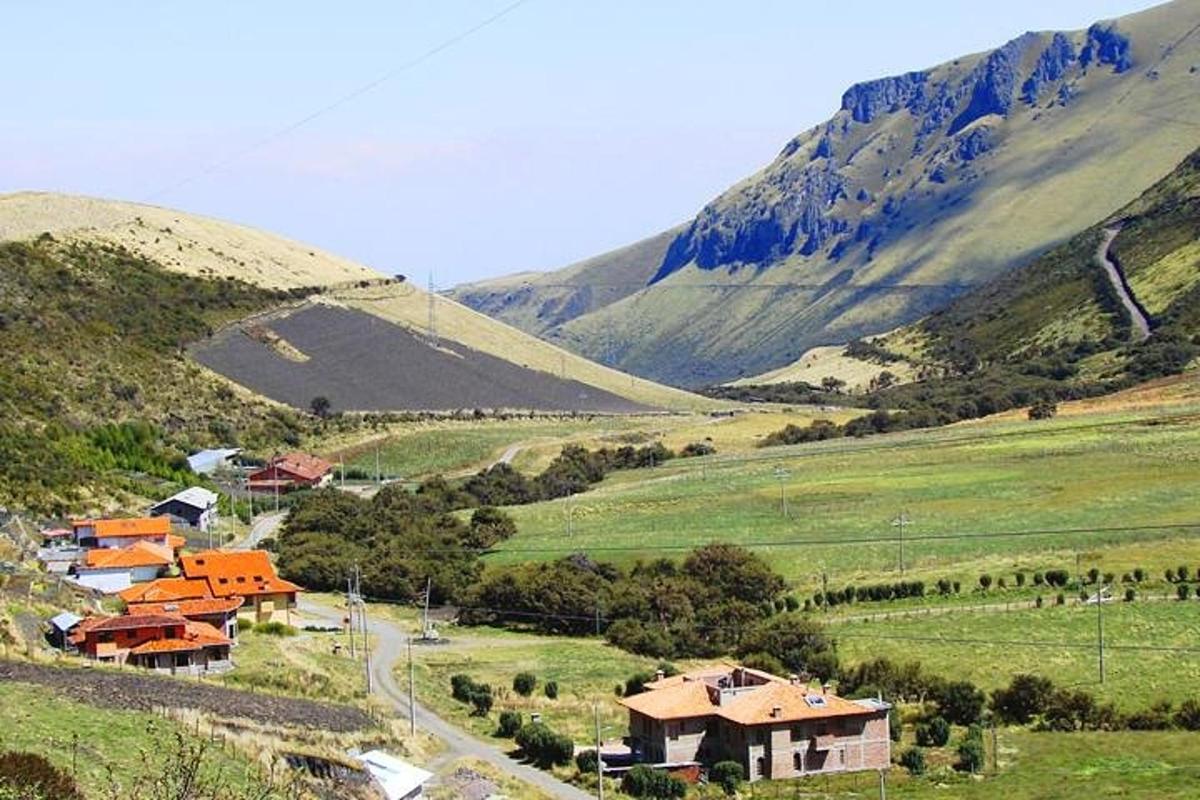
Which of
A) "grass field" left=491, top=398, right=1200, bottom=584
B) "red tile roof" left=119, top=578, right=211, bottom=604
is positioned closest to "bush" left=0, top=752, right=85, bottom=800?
"red tile roof" left=119, top=578, right=211, bottom=604

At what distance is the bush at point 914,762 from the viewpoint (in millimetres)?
52531

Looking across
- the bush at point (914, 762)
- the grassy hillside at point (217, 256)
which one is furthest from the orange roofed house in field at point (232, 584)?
the grassy hillside at point (217, 256)

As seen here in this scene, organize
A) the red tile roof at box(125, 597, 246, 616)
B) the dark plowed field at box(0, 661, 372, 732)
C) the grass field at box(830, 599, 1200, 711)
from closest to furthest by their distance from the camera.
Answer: the dark plowed field at box(0, 661, 372, 732) → the grass field at box(830, 599, 1200, 711) → the red tile roof at box(125, 597, 246, 616)

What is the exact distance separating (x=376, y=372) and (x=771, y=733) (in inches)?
4557

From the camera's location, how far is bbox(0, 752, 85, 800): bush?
27.0m

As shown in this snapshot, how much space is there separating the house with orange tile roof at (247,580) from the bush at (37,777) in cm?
4648

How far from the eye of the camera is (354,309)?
184 meters

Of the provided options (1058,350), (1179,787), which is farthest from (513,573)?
(1058,350)

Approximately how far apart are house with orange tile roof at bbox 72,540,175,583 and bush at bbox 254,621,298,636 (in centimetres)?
1088

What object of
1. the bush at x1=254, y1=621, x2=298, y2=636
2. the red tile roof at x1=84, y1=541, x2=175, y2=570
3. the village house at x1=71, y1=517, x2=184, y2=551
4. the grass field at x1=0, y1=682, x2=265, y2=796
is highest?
the village house at x1=71, y1=517, x2=184, y2=551

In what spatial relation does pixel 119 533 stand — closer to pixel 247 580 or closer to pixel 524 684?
pixel 247 580

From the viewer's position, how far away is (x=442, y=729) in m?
57.5

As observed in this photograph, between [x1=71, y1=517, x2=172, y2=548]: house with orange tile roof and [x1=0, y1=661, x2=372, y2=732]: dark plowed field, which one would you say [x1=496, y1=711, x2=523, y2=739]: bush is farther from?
[x1=71, y1=517, x2=172, y2=548]: house with orange tile roof

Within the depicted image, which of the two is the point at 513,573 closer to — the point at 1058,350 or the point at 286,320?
the point at 286,320
